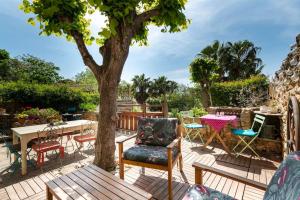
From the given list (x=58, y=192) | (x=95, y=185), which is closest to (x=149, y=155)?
(x=95, y=185)

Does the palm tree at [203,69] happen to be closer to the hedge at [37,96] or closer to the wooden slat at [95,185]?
the hedge at [37,96]

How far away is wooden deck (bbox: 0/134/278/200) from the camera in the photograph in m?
2.56

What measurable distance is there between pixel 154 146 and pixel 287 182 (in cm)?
220

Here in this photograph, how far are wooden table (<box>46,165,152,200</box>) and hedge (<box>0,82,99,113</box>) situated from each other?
23.6 feet

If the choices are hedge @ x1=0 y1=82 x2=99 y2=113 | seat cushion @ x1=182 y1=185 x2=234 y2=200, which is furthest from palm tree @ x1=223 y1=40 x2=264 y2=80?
seat cushion @ x1=182 y1=185 x2=234 y2=200

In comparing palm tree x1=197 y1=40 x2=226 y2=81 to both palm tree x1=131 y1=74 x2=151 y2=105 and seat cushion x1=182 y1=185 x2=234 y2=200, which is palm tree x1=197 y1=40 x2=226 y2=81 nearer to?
palm tree x1=131 y1=74 x2=151 y2=105

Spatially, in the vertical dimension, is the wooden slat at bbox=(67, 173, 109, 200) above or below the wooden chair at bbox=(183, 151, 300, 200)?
below

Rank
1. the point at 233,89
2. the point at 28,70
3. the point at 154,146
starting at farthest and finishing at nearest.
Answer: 1. the point at 28,70
2. the point at 233,89
3. the point at 154,146

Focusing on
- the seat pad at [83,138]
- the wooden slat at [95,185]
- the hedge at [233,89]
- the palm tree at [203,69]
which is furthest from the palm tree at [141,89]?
the wooden slat at [95,185]

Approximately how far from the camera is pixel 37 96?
7.80m

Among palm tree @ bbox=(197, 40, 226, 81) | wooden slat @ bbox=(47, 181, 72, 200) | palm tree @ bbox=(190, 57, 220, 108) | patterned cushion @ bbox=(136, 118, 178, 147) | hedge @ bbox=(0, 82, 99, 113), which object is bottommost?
wooden slat @ bbox=(47, 181, 72, 200)

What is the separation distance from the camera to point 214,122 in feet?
13.7

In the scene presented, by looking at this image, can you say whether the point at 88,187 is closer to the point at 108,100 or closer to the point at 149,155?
the point at 149,155

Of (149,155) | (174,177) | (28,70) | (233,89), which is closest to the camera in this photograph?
(149,155)
